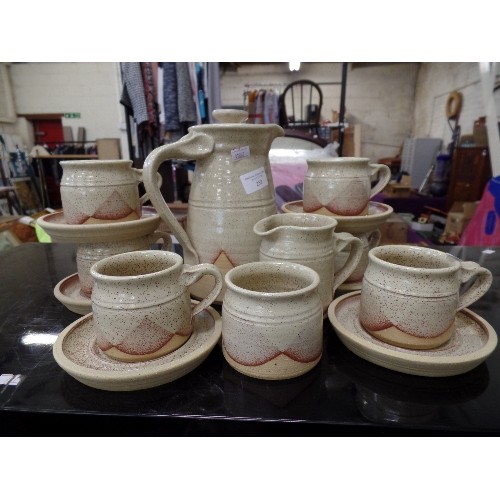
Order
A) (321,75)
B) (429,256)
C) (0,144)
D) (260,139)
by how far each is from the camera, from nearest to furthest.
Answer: (429,256), (260,139), (0,144), (321,75)

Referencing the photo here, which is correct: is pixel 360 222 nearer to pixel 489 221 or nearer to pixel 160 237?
pixel 160 237

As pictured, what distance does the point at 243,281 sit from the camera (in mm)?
678

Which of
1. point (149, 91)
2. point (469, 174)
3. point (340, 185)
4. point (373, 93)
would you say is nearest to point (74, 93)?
point (149, 91)

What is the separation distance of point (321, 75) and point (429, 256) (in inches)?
212

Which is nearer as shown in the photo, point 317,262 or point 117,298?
point 117,298

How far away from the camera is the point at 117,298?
59cm

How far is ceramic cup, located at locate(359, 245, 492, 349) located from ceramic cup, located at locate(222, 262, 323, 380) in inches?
4.4

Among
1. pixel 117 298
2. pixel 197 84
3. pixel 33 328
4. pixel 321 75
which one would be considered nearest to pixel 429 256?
pixel 117 298

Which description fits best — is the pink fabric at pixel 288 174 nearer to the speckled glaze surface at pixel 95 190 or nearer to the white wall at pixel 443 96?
the speckled glaze surface at pixel 95 190

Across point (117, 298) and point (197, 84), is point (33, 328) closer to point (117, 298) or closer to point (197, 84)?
point (117, 298)

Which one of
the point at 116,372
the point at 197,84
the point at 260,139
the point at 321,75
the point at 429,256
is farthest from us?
the point at 321,75

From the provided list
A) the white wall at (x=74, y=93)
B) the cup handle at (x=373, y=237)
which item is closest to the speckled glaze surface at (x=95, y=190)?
the cup handle at (x=373, y=237)

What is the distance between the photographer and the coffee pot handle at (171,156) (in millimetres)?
767

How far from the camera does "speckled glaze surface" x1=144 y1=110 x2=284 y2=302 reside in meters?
0.80
